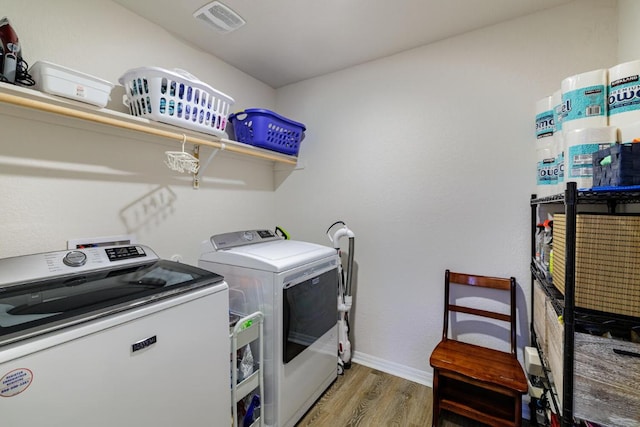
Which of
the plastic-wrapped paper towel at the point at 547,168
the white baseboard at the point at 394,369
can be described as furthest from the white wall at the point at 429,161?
the plastic-wrapped paper towel at the point at 547,168

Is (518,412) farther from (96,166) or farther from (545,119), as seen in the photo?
(96,166)

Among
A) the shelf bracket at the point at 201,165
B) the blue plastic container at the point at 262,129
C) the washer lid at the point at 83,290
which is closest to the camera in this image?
the washer lid at the point at 83,290

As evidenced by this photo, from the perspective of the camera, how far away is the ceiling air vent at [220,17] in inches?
64.9

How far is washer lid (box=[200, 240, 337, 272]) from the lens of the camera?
5.21 ft

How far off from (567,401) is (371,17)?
6.83 ft

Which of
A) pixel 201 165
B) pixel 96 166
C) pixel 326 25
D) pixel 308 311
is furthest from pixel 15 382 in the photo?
pixel 326 25

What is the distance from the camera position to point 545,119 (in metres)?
1.51

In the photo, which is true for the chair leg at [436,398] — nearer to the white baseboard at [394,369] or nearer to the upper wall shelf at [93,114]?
the white baseboard at [394,369]

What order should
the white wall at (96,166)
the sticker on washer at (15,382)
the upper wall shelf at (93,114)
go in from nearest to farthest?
the sticker on washer at (15,382)
the upper wall shelf at (93,114)
the white wall at (96,166)

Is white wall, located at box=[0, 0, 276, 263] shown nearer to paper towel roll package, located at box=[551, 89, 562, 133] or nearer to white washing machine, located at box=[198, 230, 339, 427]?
white washing machine, located at box=[198, 230, 339, 427]

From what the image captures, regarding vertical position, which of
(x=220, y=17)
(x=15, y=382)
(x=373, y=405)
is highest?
(x=220, y=17)

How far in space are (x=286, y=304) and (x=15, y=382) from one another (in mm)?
1061

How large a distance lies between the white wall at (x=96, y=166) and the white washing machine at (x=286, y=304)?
37 centimetres

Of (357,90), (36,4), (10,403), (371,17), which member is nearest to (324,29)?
(371,17)
